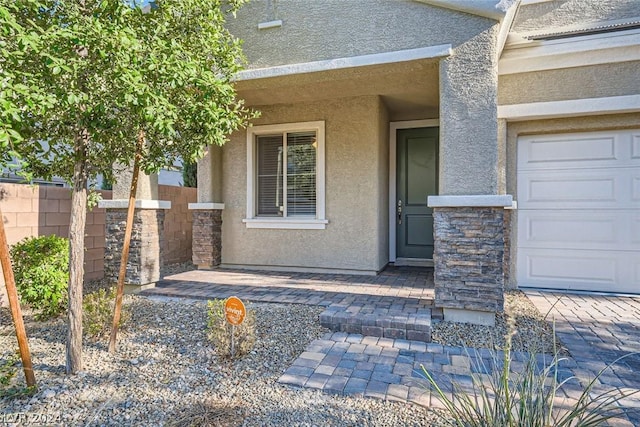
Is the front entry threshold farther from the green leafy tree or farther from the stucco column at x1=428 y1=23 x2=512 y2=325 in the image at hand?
the green leafy tree

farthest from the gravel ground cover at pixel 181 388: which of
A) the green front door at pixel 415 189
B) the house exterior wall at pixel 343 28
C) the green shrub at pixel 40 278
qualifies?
the green front door at pixel 415 189

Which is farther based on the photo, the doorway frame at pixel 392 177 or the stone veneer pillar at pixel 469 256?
the doorway frame at pixel 392 177

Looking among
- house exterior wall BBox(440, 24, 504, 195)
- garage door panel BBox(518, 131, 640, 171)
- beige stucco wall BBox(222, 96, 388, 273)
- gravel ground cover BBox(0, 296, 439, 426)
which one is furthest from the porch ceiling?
gravel ground cover BBox(0, 296, 439, 426)

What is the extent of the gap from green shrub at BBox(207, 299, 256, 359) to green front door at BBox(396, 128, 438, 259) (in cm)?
462

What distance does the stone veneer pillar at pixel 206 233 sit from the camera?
680 cm

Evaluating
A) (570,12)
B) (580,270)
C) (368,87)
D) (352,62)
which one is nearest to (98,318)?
(352,62)

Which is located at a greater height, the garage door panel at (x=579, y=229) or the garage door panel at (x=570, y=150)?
the garage door panel at (x=570, y=150)

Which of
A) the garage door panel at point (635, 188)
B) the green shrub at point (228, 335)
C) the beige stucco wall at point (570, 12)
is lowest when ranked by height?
the green shrub at point (228, 335)

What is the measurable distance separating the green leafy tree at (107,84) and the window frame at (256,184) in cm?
310

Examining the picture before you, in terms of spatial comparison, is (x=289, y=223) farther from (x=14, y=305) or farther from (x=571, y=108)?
(x=571, y=108)

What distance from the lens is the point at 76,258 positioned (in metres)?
2.97

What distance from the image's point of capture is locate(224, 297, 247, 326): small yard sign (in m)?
3.03

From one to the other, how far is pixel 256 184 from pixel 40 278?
3.70 m

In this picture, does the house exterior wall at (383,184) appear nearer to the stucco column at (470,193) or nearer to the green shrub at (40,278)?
the stucco column at (470,193)
